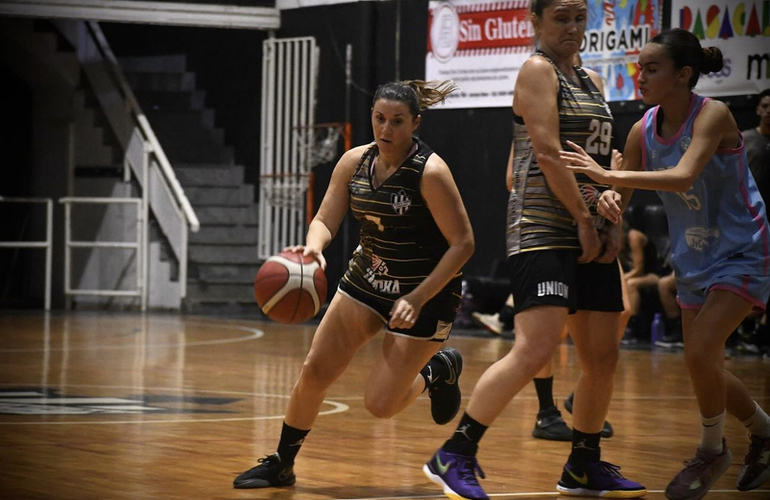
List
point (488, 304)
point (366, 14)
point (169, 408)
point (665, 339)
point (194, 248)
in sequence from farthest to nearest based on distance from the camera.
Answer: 1. point (194, 248)
2. point (366, 14)
3. point (488, 304)
4. point (665, 339)
5. point (169, 408)

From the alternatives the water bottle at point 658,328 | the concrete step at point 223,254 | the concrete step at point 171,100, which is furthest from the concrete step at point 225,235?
the water bottle at point 658,328

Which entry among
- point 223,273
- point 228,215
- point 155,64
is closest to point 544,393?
point 223,273

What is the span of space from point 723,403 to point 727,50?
7.54 meters

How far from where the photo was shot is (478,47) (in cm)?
1289

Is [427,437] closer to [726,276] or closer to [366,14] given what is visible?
[726,276]

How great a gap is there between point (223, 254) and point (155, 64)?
3276 millimetres

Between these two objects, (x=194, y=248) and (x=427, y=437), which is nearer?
(x=427, y=437)

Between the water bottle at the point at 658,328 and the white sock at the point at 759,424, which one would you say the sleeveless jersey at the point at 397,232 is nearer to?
the white sock at the point at 759,424

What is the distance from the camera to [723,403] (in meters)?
4.16

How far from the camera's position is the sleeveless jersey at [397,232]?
4.25m

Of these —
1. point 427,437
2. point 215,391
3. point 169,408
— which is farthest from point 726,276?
point 215,391

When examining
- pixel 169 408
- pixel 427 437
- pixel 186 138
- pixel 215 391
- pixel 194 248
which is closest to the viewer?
pixel 427 437

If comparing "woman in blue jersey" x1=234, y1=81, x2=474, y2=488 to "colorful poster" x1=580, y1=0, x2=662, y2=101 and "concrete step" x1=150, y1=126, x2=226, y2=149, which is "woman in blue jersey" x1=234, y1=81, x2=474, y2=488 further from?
"concrete step" x1=150, y1=126, x2=226, y2=149

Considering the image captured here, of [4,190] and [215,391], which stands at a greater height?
[4,190]
